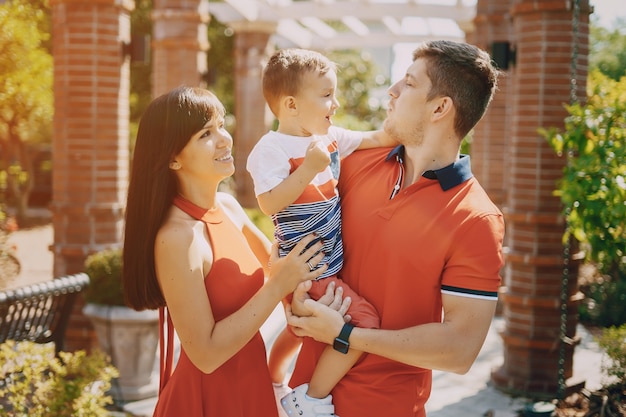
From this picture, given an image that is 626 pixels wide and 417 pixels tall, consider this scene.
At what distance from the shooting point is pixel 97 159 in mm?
6082

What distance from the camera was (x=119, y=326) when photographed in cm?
584

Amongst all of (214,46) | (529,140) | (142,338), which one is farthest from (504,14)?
(214,46)

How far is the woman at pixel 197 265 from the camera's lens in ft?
7.30

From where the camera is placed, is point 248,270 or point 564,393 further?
point 564,393

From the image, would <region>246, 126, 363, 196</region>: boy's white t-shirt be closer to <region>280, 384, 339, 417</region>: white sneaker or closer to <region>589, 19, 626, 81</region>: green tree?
<region>280, 384, 339, 417</region>: white sneaker

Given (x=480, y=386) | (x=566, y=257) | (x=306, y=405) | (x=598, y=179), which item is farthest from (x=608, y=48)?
(x=306, y=405)

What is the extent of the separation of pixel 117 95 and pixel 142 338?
6.67 ft

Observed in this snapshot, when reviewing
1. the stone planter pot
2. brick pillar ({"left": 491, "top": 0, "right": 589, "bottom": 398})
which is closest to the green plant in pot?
the stone planter pot

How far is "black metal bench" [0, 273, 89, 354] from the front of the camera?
4766 mm

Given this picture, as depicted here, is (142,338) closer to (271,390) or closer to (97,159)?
(97,159)

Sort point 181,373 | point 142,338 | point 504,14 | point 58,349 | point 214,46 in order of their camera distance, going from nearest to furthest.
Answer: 1. point 181,373
2. point 58,349
3. point 142,338
4. point 504,14
5. point 214,46

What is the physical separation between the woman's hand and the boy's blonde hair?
0.55 meters

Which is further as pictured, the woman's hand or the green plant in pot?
the green plant in pot

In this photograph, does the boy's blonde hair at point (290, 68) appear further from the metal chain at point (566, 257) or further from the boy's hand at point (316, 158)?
the metal chain at point (566, 257)
